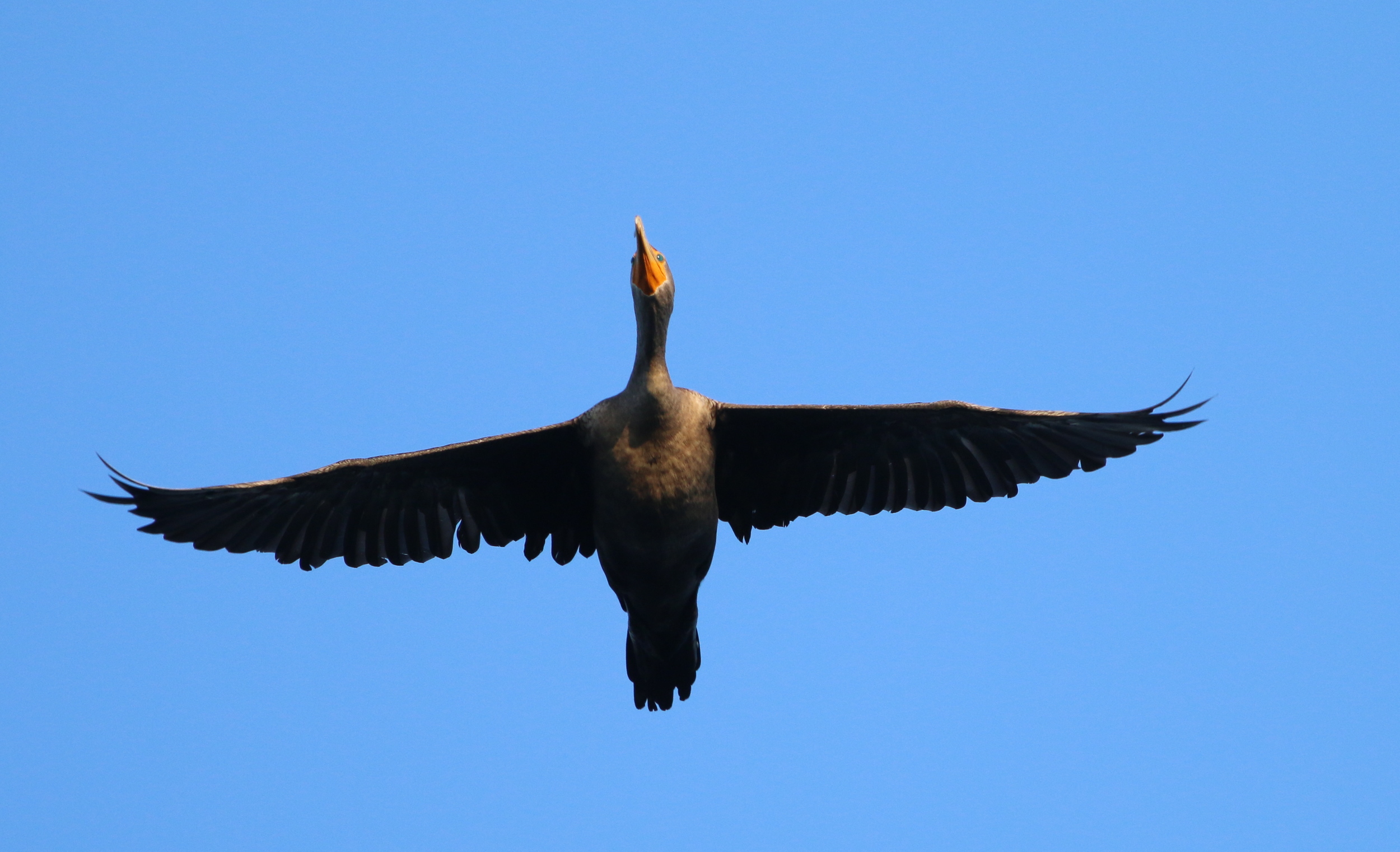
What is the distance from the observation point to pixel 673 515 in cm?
970

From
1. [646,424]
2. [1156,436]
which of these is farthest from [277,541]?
[1156,436]

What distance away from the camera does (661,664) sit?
35.7 ft

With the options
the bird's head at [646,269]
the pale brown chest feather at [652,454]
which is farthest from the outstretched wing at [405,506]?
the bird's head at [646,269]

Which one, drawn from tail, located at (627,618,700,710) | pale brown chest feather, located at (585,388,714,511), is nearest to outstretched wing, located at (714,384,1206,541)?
pale brown chest feather, located at (585,388,714,511)

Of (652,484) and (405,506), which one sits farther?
(405,506)

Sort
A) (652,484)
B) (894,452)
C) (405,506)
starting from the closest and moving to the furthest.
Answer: (652,484), (405,506), (894,452)

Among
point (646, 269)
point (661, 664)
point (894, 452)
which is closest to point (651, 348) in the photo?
point (646, 269)

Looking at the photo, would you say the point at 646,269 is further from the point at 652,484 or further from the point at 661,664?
the point at 661,664

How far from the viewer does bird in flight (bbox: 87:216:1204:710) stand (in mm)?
9766

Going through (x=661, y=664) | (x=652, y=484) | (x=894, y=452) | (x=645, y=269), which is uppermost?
(x=645, y=269)

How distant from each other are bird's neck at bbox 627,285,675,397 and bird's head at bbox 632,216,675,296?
5 cm

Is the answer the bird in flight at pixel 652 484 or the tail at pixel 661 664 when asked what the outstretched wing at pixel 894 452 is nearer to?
the bird in flight at pixel 652 484

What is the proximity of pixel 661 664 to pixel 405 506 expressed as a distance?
2.33m

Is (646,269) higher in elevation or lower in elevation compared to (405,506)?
higher
